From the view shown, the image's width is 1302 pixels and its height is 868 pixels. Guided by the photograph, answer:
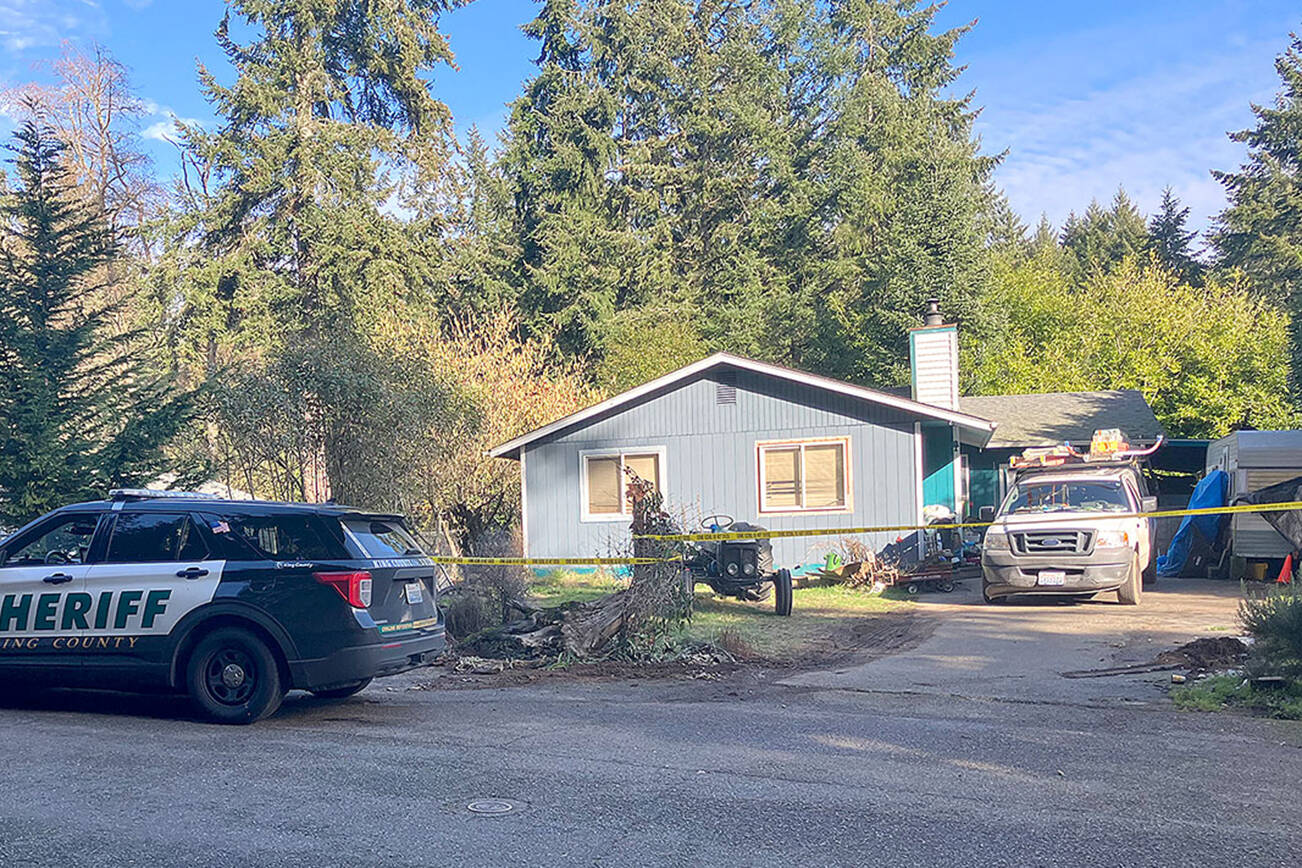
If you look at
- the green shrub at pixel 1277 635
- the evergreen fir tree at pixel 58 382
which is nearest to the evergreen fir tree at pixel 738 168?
the evergreen fir tree at pixel 58 382

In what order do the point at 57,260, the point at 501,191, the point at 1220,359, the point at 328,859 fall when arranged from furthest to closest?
1. the point at 501,191
2. the point at 1220,359
3. the point at 57,260
4. the point at 328,859

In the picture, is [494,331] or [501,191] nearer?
[494,331]

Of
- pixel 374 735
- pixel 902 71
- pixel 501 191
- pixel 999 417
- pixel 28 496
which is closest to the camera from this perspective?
pixel 374 735

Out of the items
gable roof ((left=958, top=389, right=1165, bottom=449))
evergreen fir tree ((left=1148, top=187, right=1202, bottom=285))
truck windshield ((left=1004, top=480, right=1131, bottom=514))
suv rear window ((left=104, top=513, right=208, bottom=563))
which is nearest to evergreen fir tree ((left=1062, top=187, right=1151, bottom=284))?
evergreen fir tree ((left=1148, top=187, right=1202, bottom=285))

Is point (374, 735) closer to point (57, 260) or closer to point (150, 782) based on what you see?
point (150, 782)

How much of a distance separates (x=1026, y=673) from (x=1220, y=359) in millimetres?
23379

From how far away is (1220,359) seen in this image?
98.6ft

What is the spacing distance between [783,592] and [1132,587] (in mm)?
4790

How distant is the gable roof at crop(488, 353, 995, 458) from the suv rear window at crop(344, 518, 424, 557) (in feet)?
37.9

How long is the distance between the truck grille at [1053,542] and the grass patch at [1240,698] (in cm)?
605

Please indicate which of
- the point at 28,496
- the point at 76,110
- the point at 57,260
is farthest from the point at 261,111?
the point at 28,496

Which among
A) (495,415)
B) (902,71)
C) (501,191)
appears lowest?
(495,415)

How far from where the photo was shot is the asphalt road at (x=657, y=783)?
5191 millimetres

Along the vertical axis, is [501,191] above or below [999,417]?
above
